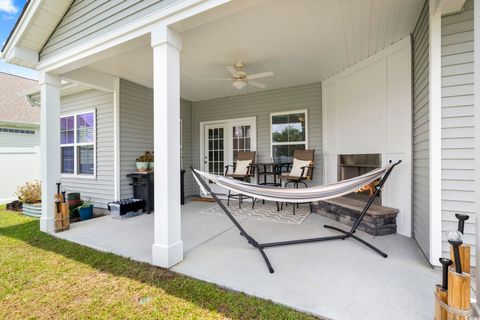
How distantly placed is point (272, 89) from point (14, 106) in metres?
9.77

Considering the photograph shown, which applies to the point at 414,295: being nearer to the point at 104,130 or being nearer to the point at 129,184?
the point at 129,184

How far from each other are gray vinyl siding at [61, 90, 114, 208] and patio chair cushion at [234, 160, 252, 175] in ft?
8.67

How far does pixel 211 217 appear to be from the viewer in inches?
161

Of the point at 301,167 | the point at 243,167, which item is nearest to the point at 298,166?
the point at 301,167

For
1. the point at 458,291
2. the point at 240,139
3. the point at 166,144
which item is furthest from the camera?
the point at 240,139

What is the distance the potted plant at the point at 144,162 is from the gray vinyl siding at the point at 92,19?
7.16 feet

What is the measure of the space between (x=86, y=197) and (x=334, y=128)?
5444 millimetres

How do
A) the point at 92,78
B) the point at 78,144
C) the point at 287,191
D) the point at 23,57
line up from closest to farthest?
the point at 287,191 → the point at 23,57 → the point at 92,78 → the point at 78,144

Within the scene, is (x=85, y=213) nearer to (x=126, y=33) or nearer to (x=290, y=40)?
(x=126, y=33)

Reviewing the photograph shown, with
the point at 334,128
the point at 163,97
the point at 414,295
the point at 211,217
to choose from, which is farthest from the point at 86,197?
the point at 414,295

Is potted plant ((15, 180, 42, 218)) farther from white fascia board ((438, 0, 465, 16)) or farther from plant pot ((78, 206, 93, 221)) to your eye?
white fascia board ((438, 0, 465, 16))

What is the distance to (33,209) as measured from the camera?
4.55 metres

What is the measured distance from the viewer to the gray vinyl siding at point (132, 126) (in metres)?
4.68

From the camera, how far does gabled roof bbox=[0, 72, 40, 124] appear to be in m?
8.20
